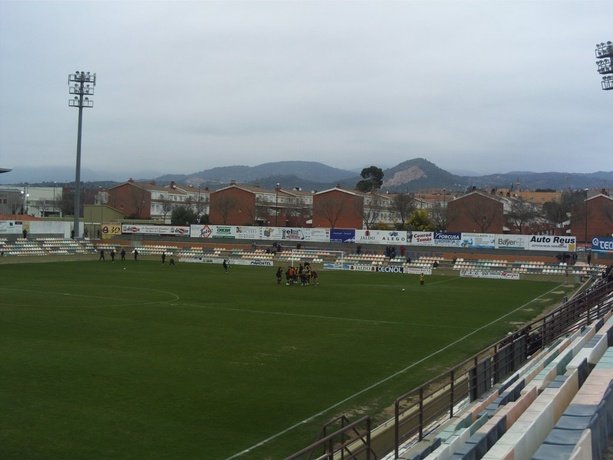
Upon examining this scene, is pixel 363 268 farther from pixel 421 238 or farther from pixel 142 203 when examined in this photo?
pixel 142 203

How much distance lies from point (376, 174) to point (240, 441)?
131 m

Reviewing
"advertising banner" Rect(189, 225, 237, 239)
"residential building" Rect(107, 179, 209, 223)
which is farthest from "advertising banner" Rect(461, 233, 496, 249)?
"residential building" Rect(107, 179, 209, 223)

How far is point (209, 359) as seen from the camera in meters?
21.2

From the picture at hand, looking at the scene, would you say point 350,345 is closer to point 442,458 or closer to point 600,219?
point 442,458

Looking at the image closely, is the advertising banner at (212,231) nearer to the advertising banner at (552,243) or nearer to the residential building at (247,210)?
the residential building at (247,210)

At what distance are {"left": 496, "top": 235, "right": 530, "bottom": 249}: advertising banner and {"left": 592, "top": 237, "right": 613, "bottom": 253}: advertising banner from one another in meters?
6.31

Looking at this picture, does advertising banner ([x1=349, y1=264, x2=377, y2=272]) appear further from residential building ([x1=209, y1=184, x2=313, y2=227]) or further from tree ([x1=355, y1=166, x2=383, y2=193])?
tree ([x1=355, y1=166, x2=383, y2=193])

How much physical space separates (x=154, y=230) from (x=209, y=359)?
2621 inches

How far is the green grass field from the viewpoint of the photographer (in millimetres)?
13633

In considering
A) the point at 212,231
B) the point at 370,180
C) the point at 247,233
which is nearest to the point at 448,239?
the point at 247,233

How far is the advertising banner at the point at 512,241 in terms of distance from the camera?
68.6m

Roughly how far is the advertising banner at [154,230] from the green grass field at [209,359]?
3997 cm

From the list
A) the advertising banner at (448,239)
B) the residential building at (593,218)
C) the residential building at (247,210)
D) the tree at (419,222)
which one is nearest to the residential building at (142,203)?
the residential building at (247,210)

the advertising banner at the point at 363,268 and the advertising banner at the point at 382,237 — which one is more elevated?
the advertising banner at the point at 382,237
